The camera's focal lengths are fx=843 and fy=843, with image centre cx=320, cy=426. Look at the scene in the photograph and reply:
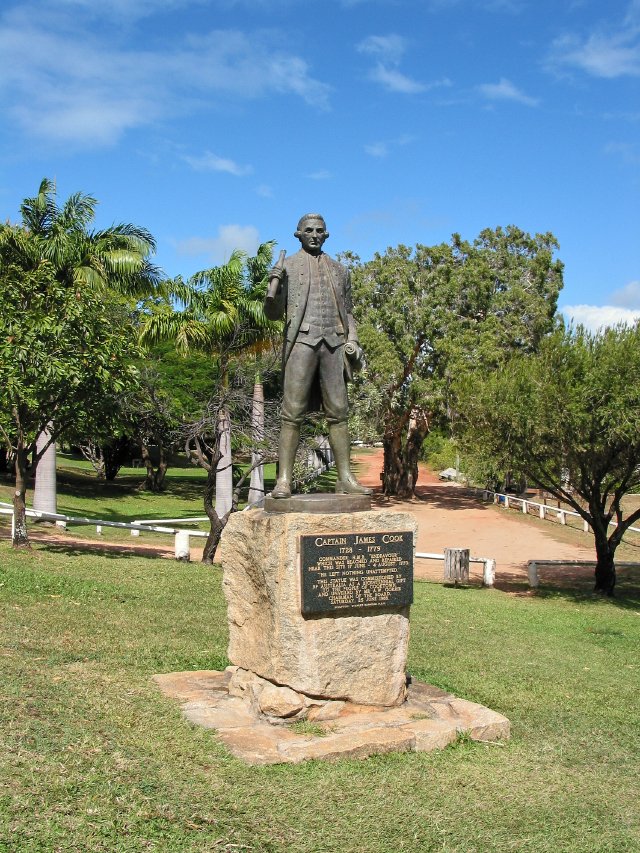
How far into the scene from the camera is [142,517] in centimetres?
2669

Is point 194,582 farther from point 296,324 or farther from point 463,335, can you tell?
point 463,335

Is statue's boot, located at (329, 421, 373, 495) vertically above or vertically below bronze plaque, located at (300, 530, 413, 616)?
above

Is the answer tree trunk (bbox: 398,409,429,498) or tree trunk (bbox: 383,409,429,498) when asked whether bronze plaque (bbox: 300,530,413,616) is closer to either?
tree trunk (bbox: 398,409,429,498)

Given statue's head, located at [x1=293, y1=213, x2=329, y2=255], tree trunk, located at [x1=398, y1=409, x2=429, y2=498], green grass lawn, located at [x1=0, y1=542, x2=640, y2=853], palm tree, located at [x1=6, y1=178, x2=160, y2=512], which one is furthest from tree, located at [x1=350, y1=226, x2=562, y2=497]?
statue's head, located at [x1=293, y1=213, x2=329, y2=255]

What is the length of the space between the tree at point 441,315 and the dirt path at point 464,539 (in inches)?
154

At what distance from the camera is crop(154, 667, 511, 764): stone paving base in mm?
6125

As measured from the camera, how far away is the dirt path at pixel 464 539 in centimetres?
1884

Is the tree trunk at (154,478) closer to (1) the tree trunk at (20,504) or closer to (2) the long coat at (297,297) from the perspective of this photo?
(1) the tree trunk at (20,504)

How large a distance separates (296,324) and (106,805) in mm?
4057

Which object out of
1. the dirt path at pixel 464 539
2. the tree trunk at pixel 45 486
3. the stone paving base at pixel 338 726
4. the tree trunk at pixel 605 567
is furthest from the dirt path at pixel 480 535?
the stone paving base at pixel 338 726

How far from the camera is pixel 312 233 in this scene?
7.54 m

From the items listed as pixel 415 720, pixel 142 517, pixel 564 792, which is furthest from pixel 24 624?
pixel 142 517

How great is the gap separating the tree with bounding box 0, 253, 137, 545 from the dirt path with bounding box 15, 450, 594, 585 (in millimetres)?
2841

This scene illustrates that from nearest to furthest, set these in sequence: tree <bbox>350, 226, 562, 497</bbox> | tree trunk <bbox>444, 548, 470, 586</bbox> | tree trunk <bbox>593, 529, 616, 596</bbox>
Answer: tree trunk <bbox>444, 548, 470, 586</bbox> → tree trunk <bbox>593, 529, 616, 596</bbox> → tree <bbox>350, 226, 562, 497</bbox>
